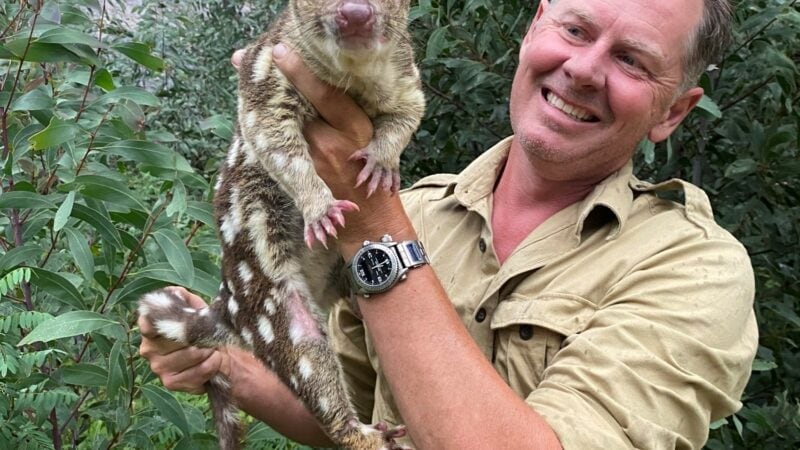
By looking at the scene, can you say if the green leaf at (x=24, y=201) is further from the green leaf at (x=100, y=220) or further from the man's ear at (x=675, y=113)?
the man's ear at (x=675, y=113)

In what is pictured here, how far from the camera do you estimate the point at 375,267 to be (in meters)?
2.59

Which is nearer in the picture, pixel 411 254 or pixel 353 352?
pixel 411 254

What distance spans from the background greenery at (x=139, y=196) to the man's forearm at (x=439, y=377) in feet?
3.37

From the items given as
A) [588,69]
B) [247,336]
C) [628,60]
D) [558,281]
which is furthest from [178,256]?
[628,60]

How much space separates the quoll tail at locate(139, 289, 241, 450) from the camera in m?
3.08

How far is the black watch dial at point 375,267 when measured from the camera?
8.41 ft

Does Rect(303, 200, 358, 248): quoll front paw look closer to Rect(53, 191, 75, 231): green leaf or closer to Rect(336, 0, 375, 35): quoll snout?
Rect(336, 0, 375, 35): quoll snout

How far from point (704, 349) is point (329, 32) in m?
1.47

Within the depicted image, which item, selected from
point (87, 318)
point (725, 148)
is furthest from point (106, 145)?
point (725, 148)

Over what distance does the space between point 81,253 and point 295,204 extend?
0.93 metres

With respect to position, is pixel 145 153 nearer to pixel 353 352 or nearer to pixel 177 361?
pixel 177 361

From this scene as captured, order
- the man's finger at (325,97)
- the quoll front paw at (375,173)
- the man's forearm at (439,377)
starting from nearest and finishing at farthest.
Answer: the man's forearm at (439,377), the quoll front paw at (375,173), the man's finger at (325,97)

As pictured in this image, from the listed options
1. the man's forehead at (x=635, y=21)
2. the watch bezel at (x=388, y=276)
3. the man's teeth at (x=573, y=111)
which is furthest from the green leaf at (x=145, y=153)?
the man's forehead at (x=635, y=21)

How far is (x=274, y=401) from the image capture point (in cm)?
338
